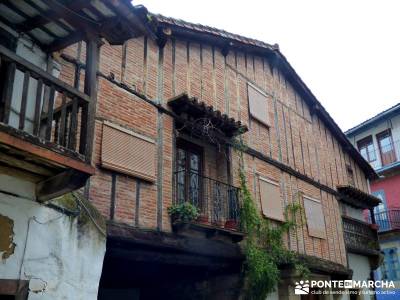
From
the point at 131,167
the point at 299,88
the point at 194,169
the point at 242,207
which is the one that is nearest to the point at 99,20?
the point at 131,167

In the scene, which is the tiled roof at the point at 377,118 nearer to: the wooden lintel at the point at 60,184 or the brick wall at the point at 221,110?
the brick wall at the point at 221,110

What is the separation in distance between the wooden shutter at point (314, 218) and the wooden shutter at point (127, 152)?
614 cm

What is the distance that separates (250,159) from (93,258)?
565 centimetres

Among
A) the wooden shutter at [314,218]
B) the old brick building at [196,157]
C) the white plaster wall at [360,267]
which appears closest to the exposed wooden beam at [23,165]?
the old brick building at [196,157]

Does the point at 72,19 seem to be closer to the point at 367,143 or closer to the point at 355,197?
the point at 355,197

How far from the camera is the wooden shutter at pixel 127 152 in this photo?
710cm

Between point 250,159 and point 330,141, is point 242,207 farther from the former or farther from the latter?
point 330,141

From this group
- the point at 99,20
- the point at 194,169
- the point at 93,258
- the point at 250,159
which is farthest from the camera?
the point at 250,159

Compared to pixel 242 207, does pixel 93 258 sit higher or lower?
lower

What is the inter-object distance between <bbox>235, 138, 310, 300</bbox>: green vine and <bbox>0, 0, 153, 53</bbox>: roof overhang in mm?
4994

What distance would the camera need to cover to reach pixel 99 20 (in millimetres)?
5609

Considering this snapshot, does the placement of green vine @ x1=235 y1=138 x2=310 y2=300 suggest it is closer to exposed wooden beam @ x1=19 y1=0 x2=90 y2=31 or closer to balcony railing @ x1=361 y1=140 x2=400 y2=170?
exposed wooden beam @ x1=19 y1=0 x2=90 y2=31

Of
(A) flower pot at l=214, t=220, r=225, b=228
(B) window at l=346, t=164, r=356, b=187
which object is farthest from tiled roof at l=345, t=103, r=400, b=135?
(A) flower pot at l=214, t=220, r=225, b=228

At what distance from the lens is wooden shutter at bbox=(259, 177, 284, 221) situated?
10609 mm
